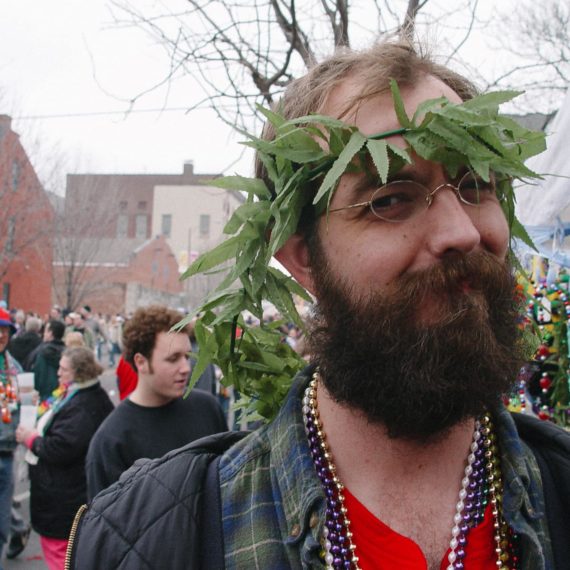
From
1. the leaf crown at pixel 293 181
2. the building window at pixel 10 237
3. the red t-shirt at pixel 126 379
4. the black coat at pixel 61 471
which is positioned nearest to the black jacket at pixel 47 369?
the red t-shirt at pixel 126 379

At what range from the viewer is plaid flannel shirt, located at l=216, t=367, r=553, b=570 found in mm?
1384

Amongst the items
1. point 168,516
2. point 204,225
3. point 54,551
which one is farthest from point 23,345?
point 204,225

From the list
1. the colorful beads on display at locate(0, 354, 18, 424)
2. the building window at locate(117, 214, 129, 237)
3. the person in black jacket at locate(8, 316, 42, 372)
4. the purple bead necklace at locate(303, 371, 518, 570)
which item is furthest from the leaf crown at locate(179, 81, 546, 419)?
the building window at locate(117, 214, 129, 237)

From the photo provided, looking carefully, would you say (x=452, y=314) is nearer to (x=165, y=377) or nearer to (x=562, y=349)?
(x=562, y=349)

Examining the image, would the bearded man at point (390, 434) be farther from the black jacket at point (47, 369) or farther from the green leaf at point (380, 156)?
the black jacket at point (47, 369)

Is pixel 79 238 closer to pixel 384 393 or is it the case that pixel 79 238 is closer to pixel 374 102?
pixel 374 102

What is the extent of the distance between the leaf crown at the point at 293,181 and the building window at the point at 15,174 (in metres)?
21.2

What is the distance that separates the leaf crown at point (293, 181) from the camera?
1484 millimetres

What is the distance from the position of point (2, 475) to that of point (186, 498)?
14.4 ft

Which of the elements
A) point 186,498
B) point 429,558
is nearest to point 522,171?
point 429,558

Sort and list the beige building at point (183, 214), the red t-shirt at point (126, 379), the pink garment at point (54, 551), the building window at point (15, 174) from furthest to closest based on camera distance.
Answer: the beige building at point (183, 214) < the building window at point (15, 174) < the red t-shirt at point (126, 379) < the pink garment at point (54, 551)

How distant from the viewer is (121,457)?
339 cm

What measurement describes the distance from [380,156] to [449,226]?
0.73 feet

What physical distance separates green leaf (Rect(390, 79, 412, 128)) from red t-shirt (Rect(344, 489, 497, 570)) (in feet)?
2.99
